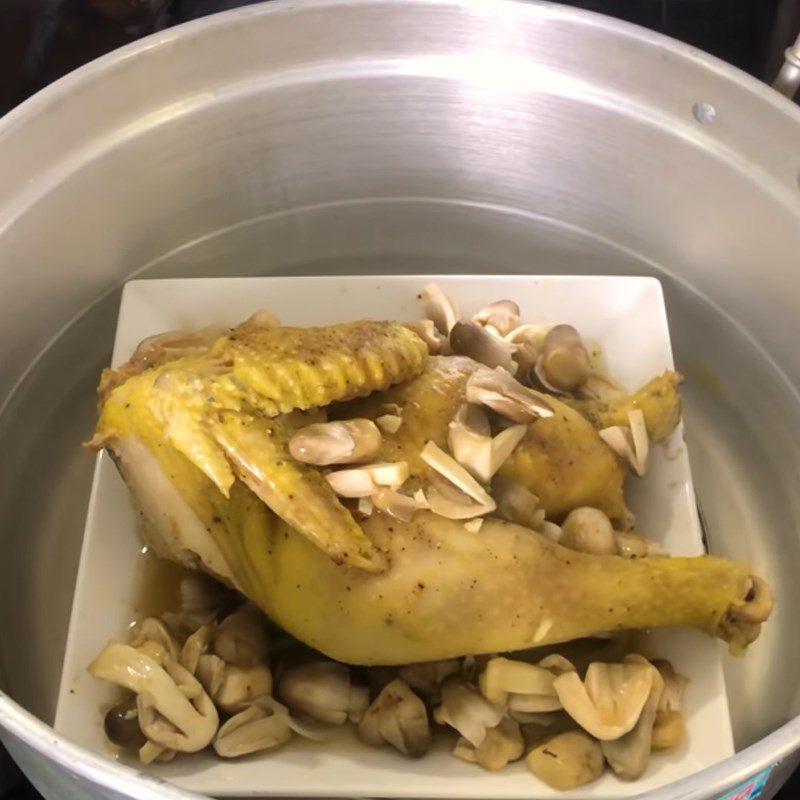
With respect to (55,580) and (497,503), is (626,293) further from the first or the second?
(55,580)

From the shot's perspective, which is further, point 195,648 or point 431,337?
point 431,337

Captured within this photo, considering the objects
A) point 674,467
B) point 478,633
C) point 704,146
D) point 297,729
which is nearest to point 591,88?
point 704,146

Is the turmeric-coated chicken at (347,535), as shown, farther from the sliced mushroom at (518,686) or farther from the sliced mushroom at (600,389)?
the sliced mushroom at (600,389)

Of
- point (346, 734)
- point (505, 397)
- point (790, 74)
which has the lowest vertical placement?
point (346, 734)

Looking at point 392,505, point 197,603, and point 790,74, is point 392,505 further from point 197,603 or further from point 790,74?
point 790,74

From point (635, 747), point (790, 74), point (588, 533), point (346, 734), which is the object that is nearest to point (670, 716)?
point (635, 747)

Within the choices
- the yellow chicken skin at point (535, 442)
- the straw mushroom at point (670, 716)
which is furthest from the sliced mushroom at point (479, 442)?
the straw mushroom at point (670, 716)

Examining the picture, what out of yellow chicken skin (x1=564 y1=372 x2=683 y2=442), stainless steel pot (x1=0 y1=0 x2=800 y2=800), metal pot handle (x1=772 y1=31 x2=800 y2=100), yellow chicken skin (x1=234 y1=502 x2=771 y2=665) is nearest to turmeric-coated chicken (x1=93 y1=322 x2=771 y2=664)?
yellow chicken skin (x1=234 y1=502 x2=771 y2=665)
